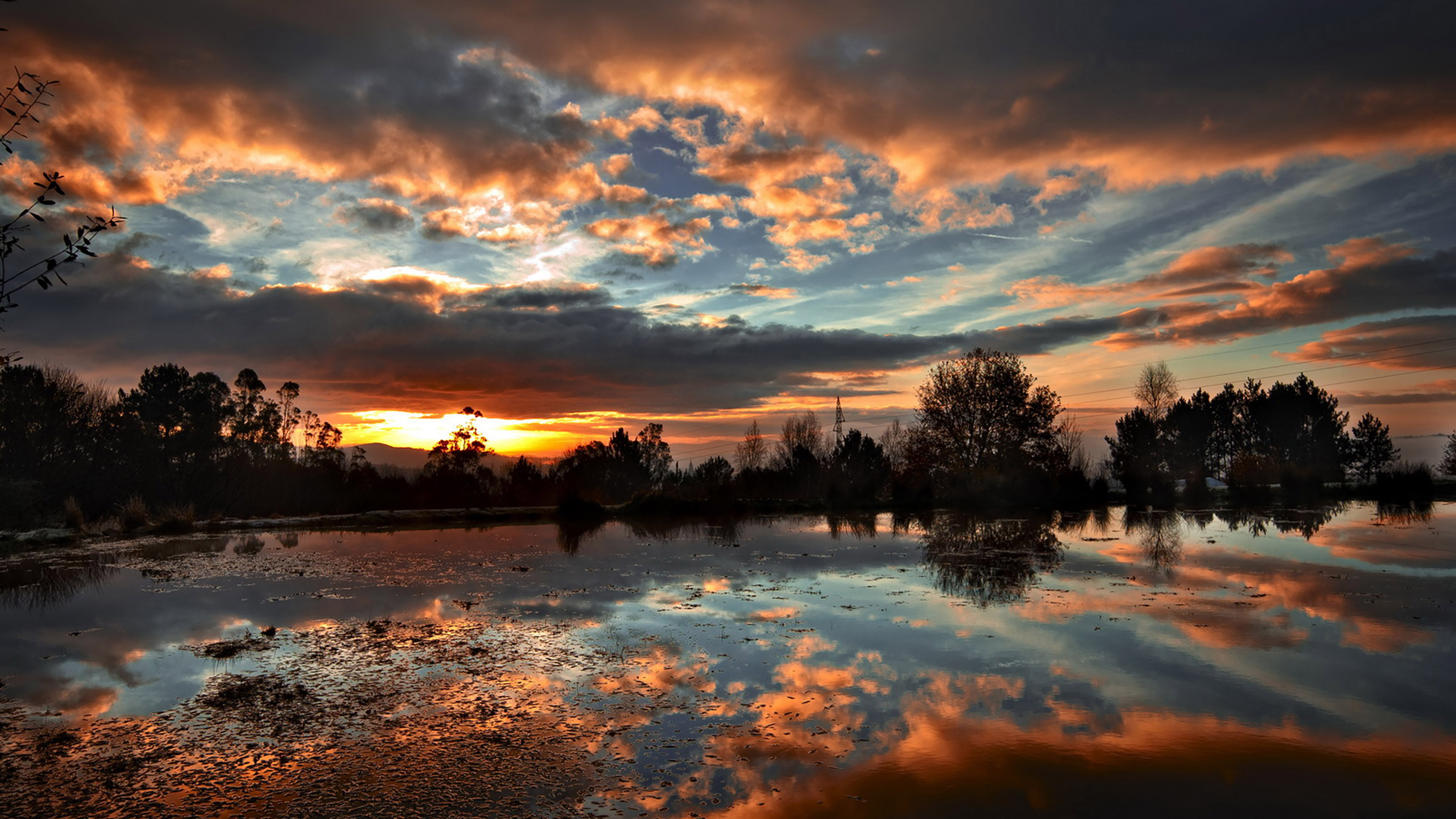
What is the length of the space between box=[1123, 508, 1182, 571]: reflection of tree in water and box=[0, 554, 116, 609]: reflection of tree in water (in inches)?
869

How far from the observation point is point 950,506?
136 ft

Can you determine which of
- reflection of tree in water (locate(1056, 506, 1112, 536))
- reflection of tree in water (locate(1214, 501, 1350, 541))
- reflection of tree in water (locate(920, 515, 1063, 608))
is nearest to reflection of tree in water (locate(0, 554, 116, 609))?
reflection of tree in water (locate(920, 515, 1063, 608))

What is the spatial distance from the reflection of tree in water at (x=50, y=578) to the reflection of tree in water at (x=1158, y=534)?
22.1 meters

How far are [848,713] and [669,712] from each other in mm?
1721

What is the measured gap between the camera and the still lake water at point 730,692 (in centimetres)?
546

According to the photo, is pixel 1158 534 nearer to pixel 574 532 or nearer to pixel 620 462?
pixel 574 532

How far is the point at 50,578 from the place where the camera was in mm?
15500

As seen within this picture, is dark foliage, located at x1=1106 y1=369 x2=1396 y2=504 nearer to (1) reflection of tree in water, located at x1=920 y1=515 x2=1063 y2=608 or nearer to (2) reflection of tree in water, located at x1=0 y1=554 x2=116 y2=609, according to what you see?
(1) reflection of tree in water, located at x1=920 y1=515 x2=1063 y2=608

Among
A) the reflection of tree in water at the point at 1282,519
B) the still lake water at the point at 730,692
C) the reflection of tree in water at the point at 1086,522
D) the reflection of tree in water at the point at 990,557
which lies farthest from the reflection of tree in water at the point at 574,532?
the reflection of tree in water at the point at 1282,519

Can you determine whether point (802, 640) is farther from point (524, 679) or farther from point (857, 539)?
point (857, 539)

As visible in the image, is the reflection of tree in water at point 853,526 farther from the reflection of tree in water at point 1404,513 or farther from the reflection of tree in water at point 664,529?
the reflection of tree in water at point 1404,513

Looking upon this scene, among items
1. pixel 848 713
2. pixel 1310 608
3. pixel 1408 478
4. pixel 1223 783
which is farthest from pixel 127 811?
pixel 1408 478

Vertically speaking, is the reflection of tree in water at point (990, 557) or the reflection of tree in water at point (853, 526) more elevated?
the reflection of tree in water at point (853, 526)

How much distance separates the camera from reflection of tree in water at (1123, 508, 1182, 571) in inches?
720
